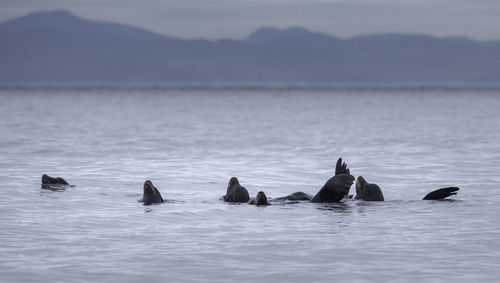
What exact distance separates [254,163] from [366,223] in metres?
13.9

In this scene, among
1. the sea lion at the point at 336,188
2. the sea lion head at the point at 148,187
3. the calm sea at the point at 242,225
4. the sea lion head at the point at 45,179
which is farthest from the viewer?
the sea lion head at the point at 45,179

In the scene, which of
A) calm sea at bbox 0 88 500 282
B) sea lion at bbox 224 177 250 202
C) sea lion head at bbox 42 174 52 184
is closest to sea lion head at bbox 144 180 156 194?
calm sea at bbox 0 88 500 282

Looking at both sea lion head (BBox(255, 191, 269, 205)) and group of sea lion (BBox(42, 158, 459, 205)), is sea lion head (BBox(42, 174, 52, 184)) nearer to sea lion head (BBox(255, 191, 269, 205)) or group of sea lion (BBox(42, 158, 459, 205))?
group of sea lion (BBox(42, 158, 459, 205))

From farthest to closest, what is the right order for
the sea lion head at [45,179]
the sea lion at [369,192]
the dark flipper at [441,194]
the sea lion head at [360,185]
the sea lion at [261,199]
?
1. the sea lion head at [45,179]
2. the sea lion head at [360,185]
3. the sea lion at [369,192]
4. the dark flipper at [441,194]
5. the sea lion at [261,199]

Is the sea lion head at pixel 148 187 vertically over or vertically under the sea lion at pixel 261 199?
over

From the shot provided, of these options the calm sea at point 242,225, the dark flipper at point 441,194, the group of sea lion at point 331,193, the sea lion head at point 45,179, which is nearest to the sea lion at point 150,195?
the group of sea lion at point 331,193

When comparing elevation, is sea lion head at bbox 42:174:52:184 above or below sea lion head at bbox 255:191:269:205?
above

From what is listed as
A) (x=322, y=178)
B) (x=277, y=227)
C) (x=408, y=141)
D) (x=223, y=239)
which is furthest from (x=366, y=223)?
(x=408, y=141)

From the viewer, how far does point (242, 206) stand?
17406 millimetres

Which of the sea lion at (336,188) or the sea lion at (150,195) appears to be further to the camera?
the sea lion at (150,195)

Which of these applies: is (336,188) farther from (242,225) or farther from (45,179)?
(45,179)

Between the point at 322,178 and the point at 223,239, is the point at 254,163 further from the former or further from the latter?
the point at 223,239

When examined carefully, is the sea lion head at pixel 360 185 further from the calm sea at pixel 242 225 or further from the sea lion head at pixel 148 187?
the sea lion head at pixel 148 187

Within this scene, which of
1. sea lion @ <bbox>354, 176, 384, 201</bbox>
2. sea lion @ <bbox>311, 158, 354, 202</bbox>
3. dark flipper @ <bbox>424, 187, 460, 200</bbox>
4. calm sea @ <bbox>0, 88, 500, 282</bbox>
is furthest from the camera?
sea lion @ <bbox>354, 176, 384, 201</bbox>
